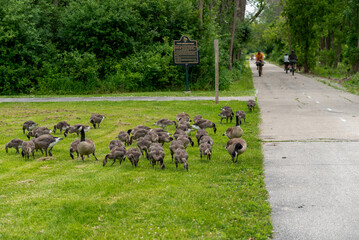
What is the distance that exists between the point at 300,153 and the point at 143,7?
25484 mm

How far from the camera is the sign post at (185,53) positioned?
28078 millimetres

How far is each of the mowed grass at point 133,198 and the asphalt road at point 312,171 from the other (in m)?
0.38

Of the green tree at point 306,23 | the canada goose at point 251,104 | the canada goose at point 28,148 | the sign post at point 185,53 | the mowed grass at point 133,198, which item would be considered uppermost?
the green tree at point 306,23

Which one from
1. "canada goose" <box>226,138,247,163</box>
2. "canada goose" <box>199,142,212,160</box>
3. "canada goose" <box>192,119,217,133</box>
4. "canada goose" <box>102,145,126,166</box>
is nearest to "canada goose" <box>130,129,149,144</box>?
"canada goose" <box>192,119,217,133</box>


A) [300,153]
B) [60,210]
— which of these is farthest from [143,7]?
[60,210]

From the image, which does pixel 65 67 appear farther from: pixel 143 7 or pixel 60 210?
pixel 60 210

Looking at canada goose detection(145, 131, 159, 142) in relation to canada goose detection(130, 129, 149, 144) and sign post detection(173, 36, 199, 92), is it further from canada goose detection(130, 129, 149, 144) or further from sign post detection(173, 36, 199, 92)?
sign post detection(173, 36, 199, 92)

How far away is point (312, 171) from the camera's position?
9102 mm

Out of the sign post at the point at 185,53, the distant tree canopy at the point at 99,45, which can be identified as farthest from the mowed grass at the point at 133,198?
the distant tree canopy at the point at 99,45

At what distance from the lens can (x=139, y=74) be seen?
1178 inches

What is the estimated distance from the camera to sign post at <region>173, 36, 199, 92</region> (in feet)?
92.1

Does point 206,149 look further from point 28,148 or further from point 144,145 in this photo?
point 28,148

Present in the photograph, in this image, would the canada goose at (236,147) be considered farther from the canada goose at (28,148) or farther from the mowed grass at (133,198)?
the canada goose at (28,148)

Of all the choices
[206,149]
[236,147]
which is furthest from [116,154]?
[236,147]
